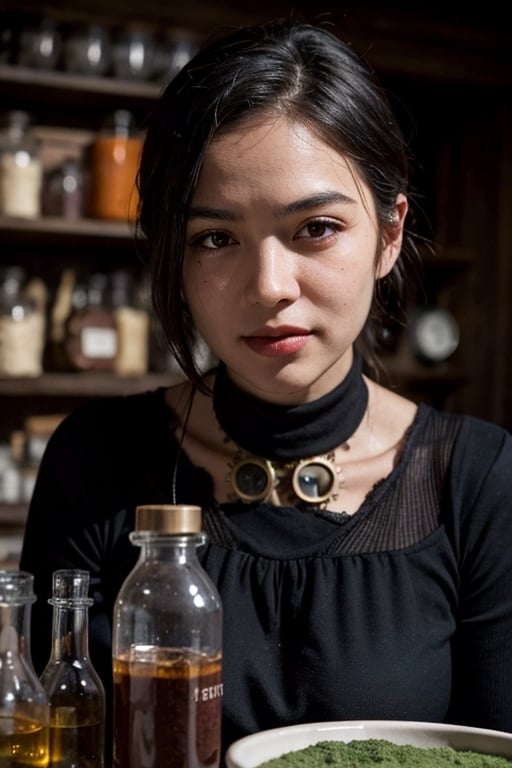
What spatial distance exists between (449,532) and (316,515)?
0.51 ft

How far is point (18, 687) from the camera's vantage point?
76cm

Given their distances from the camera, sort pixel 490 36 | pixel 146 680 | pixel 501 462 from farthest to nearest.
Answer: pixel 490 36 → pixel 501 462 → pixel 146 680

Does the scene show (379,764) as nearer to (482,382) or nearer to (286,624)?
(286,624)

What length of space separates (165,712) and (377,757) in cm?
18

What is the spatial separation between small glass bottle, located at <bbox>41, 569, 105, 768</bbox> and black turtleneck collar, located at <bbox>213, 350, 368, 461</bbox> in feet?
1.54

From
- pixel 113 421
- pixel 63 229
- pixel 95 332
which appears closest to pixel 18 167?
pixel 63 229

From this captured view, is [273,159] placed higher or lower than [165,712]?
higher

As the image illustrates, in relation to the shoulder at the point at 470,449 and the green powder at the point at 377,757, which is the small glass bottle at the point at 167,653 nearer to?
the green powder at the point at 377,757

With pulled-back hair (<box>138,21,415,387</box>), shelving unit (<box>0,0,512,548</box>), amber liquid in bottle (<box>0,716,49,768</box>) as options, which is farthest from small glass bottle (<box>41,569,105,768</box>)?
shelving unit (<box>0,0,512,548</box>)

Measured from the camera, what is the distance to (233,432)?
4.33ft

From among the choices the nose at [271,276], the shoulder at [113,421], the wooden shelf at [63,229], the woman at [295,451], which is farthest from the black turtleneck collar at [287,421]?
the wooden shelf at [63,229]

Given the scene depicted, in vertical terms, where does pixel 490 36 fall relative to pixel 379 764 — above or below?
above

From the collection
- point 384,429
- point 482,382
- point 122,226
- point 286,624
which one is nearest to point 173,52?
point 122,226

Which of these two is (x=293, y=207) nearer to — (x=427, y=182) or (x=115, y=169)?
(x=115, y=169)
